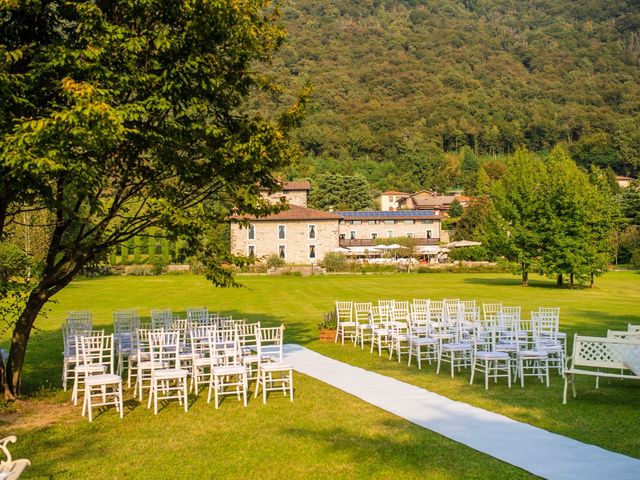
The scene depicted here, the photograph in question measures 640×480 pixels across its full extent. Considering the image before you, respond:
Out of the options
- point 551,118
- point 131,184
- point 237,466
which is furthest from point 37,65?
point 551,118

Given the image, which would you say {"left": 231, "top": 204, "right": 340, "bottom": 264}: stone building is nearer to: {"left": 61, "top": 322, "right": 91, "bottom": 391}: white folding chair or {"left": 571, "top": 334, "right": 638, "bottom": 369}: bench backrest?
{"left": 61, "top": 322, "right": 91, "bottom": 391}: white folding chair

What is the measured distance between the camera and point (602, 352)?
11008 mm

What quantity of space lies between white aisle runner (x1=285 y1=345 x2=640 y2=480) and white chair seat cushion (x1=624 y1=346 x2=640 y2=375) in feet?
7.36

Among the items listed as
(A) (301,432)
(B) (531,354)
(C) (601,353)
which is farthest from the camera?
(B) (531,354)

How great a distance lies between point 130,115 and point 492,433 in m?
7.13

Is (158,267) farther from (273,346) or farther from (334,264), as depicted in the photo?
(273,346)

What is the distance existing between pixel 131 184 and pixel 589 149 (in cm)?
14251

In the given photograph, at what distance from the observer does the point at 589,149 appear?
13800cm

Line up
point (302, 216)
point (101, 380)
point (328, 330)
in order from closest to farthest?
point (101, 380), point (328, 330), point (302, 216)

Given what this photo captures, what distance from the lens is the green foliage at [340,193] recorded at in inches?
3688

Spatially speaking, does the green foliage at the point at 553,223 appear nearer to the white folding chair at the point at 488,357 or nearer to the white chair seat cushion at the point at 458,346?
the white folding chair at the point at 488,357

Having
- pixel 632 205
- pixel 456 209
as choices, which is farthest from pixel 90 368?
pixel 456 209

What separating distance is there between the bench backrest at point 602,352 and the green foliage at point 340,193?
8199 centimetres

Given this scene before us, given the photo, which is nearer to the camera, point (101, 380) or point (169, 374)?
point (101, 380)
